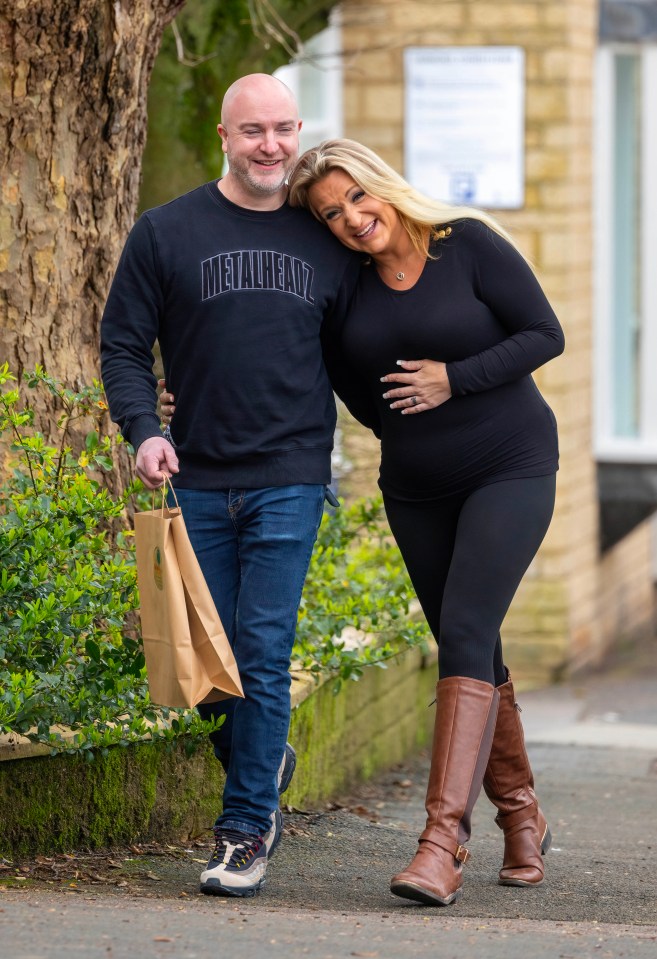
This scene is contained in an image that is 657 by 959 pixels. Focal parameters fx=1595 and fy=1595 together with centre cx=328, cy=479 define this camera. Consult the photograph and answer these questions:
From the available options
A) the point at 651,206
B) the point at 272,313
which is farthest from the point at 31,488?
the point at 651,206

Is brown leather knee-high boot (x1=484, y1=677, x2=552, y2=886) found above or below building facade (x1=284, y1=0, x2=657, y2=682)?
below

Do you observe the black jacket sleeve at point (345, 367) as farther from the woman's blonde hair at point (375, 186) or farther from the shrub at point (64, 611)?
the shrub at point (64, 611)

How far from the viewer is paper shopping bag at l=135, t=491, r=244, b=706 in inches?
143

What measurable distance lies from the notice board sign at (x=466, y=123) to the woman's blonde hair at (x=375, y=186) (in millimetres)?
5542

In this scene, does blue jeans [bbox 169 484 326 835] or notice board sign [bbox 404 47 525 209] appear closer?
blue jeans [bbox 169 484 326 835]

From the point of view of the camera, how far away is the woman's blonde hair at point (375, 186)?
3.90 metres

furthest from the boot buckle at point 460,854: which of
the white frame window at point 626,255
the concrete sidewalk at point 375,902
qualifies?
the white frame window at point 626,255

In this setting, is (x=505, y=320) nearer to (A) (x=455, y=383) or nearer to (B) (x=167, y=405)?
(A) (x=455, y=383)

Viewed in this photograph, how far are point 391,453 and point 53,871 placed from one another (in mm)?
1399

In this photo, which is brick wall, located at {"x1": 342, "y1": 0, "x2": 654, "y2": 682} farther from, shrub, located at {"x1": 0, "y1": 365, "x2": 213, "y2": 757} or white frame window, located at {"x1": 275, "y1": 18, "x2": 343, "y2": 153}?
shrub, located at {"x1": 0, "y1": 365, "x2": 213, "y2": 757}

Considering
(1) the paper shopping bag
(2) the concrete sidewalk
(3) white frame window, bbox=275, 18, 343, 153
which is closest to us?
(2) the concrete sidewalk

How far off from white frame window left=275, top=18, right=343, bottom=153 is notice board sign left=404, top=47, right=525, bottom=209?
44 centimetres

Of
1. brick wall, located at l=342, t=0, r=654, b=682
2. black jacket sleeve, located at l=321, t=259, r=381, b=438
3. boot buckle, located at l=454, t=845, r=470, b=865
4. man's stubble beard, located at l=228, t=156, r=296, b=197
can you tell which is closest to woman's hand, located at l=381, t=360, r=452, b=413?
black jacket sleeve, located at l=321, t=259, r=381, b=438

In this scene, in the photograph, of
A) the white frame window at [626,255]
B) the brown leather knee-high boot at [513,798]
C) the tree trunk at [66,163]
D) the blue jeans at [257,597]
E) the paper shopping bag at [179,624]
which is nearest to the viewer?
the paper shopping bag at [179,624]
